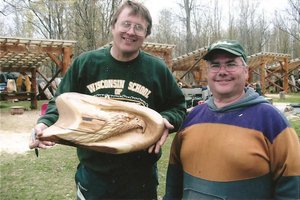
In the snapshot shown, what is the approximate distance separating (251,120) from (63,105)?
2.92 feet

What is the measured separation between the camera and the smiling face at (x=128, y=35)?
1.84 metres

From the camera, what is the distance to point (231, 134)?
5.61 feet

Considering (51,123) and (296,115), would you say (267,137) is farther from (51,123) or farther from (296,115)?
(296,115)

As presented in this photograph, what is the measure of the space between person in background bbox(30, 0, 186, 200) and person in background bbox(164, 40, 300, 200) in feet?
0.62

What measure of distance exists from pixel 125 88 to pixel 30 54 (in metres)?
12.8

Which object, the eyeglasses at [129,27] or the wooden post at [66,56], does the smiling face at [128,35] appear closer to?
the eyeglasses at [129,27]

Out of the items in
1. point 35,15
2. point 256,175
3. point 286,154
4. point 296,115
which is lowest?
point 296,115

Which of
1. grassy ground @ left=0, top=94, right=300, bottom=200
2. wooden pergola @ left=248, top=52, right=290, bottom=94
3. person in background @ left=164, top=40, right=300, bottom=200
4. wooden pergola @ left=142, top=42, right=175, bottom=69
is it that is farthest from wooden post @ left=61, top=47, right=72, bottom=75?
person in background @ left=164, top=40, right=300, bottom=200

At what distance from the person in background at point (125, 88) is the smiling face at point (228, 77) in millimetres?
256

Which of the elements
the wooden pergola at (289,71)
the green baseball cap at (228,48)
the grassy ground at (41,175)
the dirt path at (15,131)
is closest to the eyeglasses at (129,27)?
the green baseball cap at (228,48)

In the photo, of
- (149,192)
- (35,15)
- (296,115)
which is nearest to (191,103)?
(296,115)

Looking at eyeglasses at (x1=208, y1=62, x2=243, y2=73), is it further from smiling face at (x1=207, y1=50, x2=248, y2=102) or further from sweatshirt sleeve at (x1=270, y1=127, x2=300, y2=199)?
sweatshirt sleeve at (x1=270, y1=127, x2=300, y2=199)

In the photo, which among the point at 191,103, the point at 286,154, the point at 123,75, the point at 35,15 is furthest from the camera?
the point at 35,15

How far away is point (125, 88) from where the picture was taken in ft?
6.32
